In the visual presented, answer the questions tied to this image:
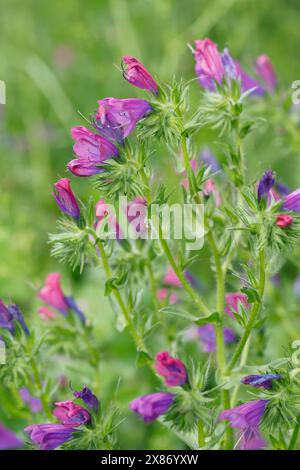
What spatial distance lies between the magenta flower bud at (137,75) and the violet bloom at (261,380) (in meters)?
0.37

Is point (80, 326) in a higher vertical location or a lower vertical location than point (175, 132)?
lower

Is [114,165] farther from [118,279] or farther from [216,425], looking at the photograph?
[216,425]

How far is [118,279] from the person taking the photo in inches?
39.3

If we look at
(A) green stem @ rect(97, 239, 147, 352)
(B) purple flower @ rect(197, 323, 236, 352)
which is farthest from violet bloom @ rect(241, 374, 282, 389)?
(B) purple flower @ rect(197, 323, 236, 352)

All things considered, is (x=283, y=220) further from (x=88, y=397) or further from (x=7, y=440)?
(x=7, y=440)

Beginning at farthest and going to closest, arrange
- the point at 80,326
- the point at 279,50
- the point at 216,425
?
the point at 279,50
the point at 80,326
the point at 216,425

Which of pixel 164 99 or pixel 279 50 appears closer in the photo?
pixel 164 99

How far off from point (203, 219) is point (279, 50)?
5.55ft

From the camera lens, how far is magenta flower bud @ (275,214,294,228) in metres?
0.89

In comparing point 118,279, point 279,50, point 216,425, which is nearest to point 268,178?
point 118,279

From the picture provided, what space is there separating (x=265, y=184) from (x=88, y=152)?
22 cm

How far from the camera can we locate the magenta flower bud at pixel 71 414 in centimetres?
91

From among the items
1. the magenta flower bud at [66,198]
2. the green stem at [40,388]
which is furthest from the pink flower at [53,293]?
the magenta flower bud at [66,198]

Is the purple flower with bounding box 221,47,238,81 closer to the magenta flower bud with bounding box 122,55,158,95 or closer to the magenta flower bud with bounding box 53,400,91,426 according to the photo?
the magenta flower bud with bounding box 122,55,158,95
